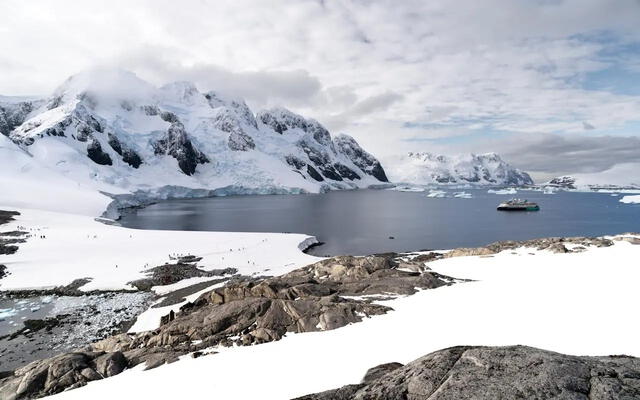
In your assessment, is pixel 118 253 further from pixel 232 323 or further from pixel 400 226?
pixel 400 226

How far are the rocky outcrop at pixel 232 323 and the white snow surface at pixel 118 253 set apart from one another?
15464mm

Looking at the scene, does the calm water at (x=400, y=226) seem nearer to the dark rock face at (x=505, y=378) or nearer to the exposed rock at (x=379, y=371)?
the exposed rock at (x=379, y=371)

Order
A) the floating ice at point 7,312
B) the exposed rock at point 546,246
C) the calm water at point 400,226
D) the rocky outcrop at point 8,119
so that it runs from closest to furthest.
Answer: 1. the floating ice at point 7,312
2. the exposed rock at point 546,246
3. the calm water at point 400,226
4. the rocky outcrop at point 8,119

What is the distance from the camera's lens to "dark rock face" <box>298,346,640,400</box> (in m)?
5.77

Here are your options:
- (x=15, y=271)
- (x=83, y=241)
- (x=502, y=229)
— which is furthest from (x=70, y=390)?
(x=502, y=229)

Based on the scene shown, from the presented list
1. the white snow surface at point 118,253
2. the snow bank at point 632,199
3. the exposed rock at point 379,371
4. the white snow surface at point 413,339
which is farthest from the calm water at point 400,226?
the snow bank at point 632,199

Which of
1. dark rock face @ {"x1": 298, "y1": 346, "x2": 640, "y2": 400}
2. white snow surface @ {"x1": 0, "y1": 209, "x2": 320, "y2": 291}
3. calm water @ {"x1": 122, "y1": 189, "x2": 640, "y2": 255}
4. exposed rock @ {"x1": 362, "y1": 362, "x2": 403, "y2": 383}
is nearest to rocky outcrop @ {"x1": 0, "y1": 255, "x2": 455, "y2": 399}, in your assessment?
exposed rock @ {"x1": 362, "y1": 362, "x2": 403, "y2": 383}

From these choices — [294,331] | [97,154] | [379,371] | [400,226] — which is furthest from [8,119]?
[379,371]

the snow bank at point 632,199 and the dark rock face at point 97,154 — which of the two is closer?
the snow bank at point 632,199

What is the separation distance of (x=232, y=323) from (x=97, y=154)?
169m

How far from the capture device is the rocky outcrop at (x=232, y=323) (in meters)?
12.9

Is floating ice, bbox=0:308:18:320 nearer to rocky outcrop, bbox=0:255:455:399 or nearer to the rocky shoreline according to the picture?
the rocky shoreline

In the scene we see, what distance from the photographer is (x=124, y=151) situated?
173625 mm

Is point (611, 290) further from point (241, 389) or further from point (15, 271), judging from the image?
point (15, 271)
